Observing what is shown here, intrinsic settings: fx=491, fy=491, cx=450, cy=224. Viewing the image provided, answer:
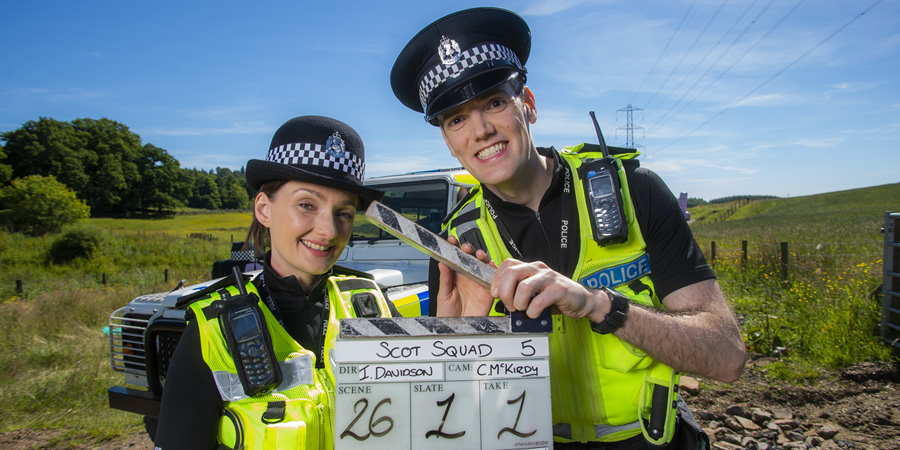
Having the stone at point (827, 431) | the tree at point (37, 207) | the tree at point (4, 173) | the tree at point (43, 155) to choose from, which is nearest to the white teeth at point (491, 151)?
the stone at point (827, 431)

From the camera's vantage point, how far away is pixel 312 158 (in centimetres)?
169

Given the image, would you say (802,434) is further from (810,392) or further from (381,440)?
(381,440)

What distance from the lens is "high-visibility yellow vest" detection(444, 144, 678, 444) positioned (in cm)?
150

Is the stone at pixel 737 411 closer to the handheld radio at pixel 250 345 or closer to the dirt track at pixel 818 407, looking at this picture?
the dirt track at pixel 818 407

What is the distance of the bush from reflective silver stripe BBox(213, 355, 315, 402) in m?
29.6

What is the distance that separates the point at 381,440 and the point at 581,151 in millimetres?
1359

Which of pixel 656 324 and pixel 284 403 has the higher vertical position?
pixel 656 324

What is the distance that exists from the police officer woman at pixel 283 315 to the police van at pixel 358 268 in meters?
0.88

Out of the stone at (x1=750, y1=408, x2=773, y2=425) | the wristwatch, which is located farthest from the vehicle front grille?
the stone at (x1=750, y1=408, x2=773, y2=425)

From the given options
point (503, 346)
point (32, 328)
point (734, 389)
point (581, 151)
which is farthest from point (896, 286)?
point (32, 328)

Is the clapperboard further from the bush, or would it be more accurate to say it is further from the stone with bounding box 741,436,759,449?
the bush

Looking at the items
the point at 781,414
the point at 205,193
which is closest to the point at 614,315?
the point at 781,414

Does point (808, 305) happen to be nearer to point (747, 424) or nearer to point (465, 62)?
point (747, 424)

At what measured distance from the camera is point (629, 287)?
1.60 m
